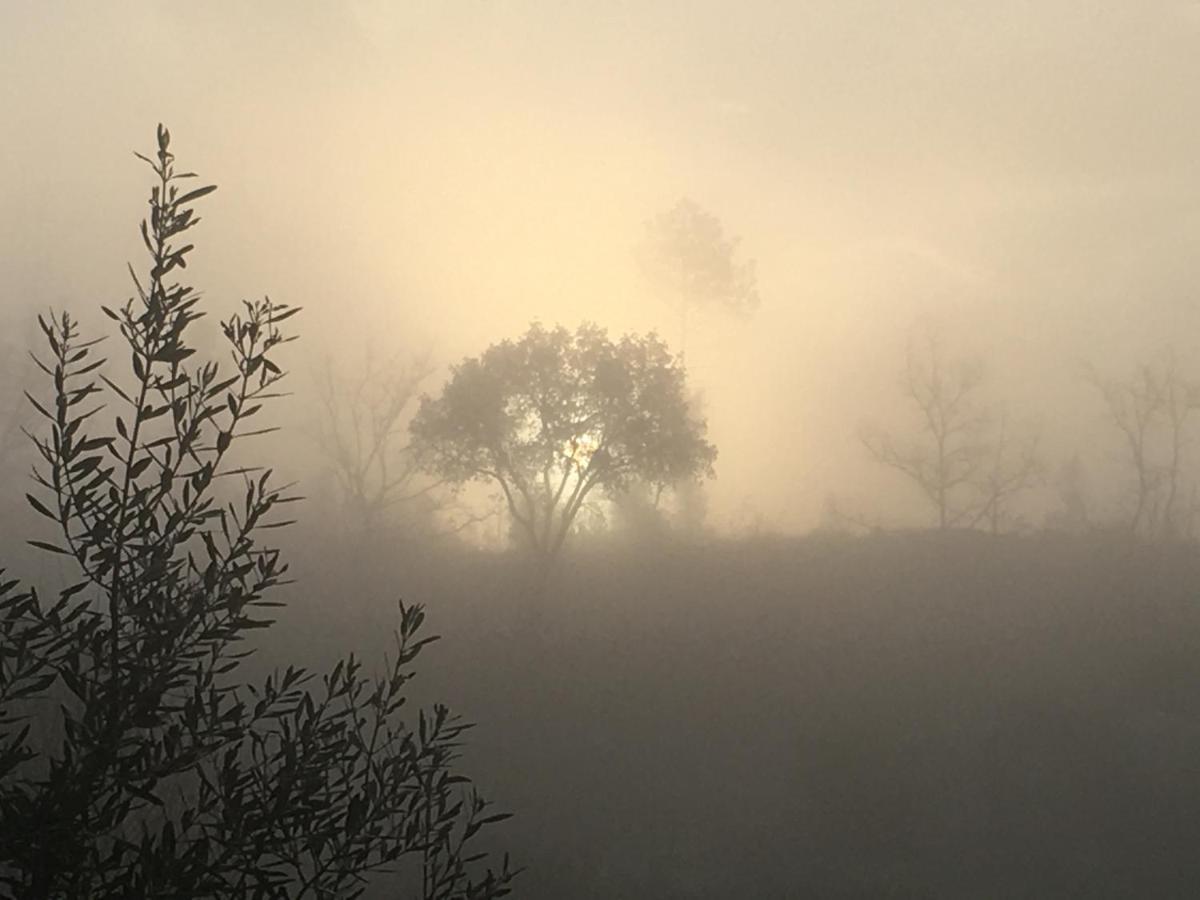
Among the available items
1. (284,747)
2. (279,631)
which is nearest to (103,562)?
(284,747)

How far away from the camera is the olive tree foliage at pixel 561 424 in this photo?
3077 cm

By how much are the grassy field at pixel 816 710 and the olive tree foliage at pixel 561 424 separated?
12.7ft

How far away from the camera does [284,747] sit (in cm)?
381

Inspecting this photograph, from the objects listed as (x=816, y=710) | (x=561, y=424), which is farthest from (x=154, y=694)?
(x=561, y=424)

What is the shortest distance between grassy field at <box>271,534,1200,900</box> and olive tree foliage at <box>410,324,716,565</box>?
A: 3.87 m

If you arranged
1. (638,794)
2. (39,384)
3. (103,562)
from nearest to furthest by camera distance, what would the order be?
(103,562)
(638,794)
(39,384)

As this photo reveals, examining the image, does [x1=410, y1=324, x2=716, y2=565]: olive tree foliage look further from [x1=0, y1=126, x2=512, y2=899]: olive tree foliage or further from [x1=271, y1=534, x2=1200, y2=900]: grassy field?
[x1=0, y1=126, x2=512, y2=899]: olive tree foliage

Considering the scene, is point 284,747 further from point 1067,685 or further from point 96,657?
point 1067,685

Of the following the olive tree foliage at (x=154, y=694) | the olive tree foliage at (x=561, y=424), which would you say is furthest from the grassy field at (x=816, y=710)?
the olive tree foliage at (x=154, y=694)

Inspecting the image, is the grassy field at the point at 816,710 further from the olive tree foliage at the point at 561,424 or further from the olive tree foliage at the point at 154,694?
the olive tree foliage at the point at 154,694

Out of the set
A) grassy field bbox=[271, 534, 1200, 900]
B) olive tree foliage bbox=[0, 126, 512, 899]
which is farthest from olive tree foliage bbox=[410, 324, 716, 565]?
olive tree foliage bbox=[0, 126, 512, 899]

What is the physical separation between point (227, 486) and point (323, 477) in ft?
16.2

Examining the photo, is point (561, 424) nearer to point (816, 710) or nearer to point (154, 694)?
point (816, 710)

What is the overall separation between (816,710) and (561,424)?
46.8ft
